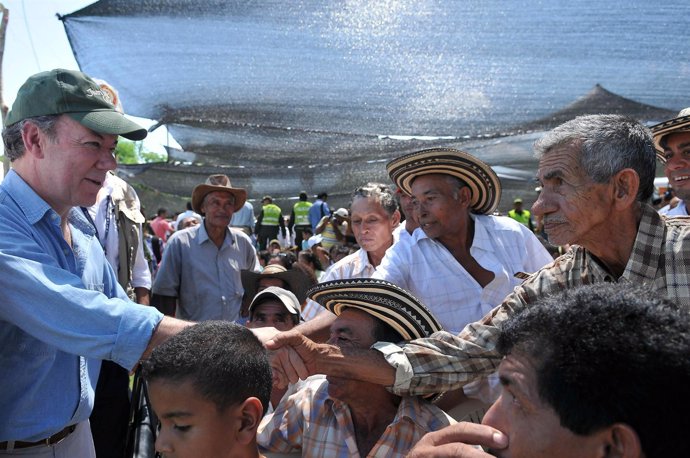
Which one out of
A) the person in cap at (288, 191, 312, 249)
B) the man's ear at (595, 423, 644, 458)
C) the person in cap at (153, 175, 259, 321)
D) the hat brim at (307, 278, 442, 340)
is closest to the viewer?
the man's ear at (595, 423, 644, 458)

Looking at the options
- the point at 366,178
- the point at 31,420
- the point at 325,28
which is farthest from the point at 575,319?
the point at 366,178

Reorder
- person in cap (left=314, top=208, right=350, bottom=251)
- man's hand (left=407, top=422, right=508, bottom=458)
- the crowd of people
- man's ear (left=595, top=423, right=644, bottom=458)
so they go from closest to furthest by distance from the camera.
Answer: man's ear (left=595, top=423, right=644, bottom=458) < the crowd of people < man's hand (left=407, top=422, right=508, bottom=458) < person in cap (left=314, top=208, right=350, bottom=251)

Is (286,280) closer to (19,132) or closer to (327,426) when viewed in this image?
(327,426)

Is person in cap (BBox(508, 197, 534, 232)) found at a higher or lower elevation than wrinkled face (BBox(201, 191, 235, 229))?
lower

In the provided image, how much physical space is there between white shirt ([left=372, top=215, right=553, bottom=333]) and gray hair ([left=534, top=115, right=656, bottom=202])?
1290mm

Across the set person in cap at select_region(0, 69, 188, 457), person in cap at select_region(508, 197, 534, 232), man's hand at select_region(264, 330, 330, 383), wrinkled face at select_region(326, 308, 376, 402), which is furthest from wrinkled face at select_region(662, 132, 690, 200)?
person in cap at select_region(508, 197, 534, 232)

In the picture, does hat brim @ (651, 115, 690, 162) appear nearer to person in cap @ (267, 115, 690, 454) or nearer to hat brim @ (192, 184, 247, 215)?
person in cap @ (267, 115, 690, 454)

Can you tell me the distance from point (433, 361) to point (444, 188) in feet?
5.28

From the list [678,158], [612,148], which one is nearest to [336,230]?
[678,158]

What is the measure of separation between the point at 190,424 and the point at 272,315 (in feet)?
6.55

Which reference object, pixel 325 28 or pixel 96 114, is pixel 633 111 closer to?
pixel 325 28

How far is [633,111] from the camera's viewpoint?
30.4ft

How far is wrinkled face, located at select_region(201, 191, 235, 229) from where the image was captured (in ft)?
19.6

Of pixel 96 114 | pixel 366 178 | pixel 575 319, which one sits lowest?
pixel 366 178
